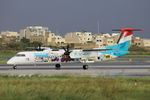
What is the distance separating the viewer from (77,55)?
44781mm

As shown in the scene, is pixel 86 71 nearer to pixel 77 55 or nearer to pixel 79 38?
pixel 77 55

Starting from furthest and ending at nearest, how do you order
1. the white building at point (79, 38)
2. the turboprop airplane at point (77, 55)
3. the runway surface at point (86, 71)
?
1. the white building at point (79, 38)
2. the turboprop airplane at point (77, 55)
3. the runway surface at point (86, 71)

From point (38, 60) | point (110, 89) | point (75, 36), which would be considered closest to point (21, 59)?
point (38, 60)

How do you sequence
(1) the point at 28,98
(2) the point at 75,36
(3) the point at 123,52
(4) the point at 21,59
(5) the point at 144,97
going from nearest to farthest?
(1) the point at 28,98 < (5) the point at 144,97 < (4) the point at 21,59 < (3) the point at 123,52 < (2) the point at 75,36

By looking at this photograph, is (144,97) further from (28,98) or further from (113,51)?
(113,51)

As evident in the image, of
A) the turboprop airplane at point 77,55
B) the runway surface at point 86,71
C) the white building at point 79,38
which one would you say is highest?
the white building at point 79,38

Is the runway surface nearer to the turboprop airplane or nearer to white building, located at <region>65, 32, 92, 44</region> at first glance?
the turboprop airplane

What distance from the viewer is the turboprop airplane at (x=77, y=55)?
42750 mm

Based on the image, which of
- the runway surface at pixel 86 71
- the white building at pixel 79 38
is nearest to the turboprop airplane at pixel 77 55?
the runway surface at pixel 86 71

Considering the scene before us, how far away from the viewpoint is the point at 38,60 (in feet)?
141

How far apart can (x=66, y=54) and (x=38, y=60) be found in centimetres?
382

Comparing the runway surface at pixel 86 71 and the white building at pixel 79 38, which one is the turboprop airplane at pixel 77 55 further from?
the white building at pixel 79 38

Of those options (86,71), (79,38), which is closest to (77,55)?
(86,71)

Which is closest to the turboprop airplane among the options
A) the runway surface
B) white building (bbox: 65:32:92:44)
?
the runway surface
